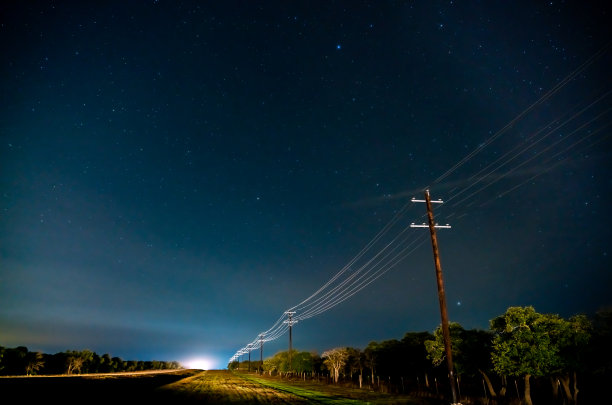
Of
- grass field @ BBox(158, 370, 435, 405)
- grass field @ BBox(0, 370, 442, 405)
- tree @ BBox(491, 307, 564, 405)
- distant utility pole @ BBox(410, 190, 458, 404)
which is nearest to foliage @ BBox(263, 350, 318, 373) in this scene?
grass field @ BBox(0, 370, 442, 405)

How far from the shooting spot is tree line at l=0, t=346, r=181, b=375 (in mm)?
88688

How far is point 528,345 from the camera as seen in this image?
29703mm

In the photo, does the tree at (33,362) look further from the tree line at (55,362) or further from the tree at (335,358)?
the tree at (335,358)

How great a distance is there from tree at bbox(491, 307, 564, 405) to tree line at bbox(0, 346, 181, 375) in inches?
3923

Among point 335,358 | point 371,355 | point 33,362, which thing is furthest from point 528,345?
point 33,362

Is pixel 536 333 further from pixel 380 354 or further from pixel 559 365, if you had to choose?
pixel 380 354

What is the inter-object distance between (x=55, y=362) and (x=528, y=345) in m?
130

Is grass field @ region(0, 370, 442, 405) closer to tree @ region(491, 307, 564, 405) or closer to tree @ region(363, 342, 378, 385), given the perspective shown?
tree @ region(491, 307, 564, 405)

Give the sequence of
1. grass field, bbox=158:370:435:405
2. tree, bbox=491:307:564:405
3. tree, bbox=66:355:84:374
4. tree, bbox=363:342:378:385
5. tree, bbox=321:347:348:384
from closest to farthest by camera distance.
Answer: grass field, bbox=158:370:435:405
tree, bbox=491:307:564:405
tree, bbox=321:347:348:384
tree, bbox=363:342:378:385
tree, bbox=66:355:84:374

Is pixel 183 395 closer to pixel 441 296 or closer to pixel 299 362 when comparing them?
pixel 441 296

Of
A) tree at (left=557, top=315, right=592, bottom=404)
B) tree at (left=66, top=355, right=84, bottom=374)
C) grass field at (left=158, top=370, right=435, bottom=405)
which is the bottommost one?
tree at (left=66, top=355, right=84, bottom=374)

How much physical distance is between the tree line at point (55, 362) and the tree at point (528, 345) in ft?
327

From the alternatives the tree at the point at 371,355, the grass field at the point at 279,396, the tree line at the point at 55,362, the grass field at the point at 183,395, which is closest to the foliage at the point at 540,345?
the grass field at the point at 279,396

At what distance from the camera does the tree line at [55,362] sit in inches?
3492
